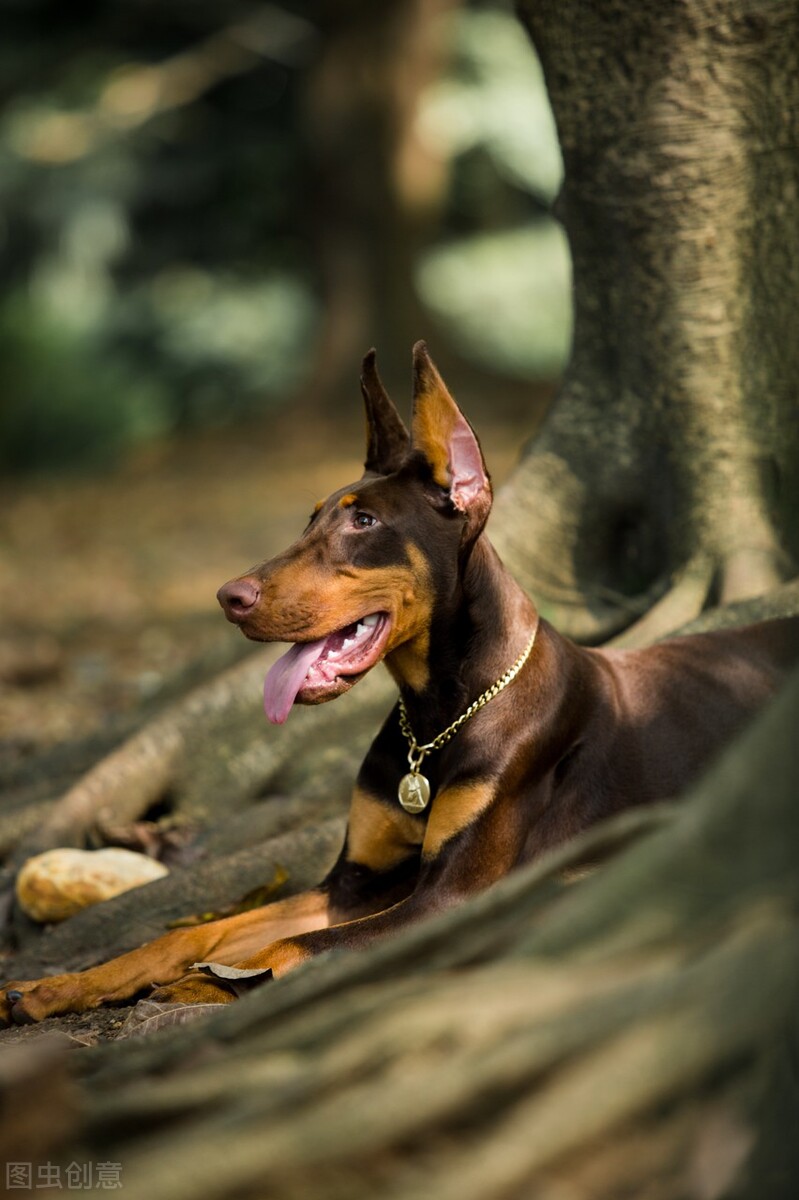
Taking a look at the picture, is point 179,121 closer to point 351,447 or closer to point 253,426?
point 253,426

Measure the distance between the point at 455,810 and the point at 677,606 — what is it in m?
1.94

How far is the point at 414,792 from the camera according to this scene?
415cm

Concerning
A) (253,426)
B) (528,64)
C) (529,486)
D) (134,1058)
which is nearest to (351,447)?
Answer: (253,426)

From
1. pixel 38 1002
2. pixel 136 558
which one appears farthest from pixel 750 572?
pixel 136 558

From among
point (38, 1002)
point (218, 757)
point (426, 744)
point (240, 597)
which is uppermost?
point (240, 597)

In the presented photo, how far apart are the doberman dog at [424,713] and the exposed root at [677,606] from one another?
1071mm

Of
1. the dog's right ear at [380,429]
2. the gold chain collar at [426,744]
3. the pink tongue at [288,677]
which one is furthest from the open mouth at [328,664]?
the dog's right ear at [380,429]

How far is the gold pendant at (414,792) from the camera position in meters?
4.14

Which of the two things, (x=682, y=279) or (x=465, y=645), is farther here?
(x=682, y=279)

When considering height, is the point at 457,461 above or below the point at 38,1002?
above

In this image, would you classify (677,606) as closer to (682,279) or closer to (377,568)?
(682,279)

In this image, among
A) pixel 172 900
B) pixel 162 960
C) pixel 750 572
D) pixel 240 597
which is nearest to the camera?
pixel 240 597

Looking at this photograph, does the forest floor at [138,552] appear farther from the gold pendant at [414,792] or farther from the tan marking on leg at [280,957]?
the tan marking on leg at [280,957]

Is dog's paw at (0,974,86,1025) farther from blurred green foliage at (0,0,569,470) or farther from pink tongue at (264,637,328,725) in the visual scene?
blurred green foliage at (0,0,569,470)
